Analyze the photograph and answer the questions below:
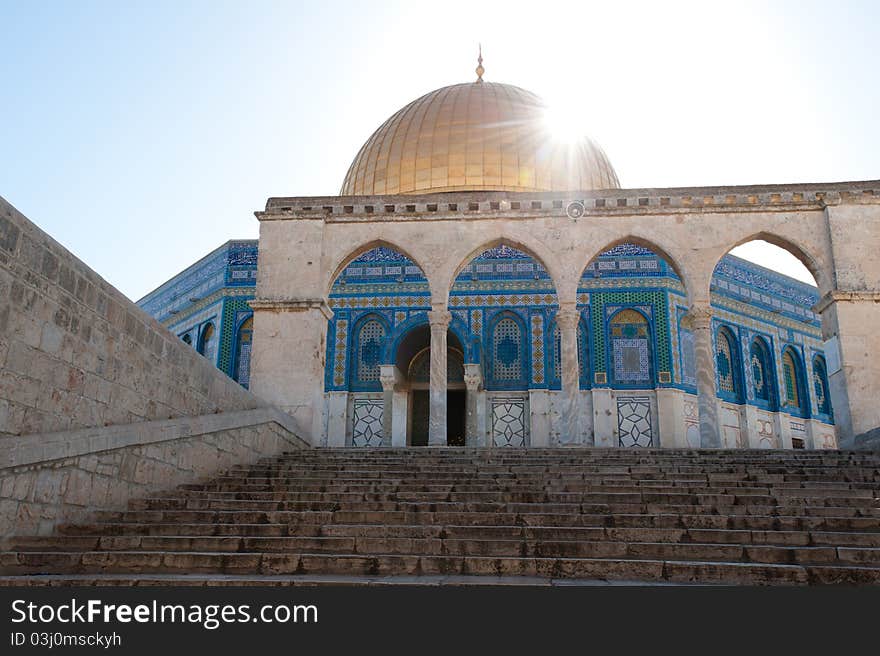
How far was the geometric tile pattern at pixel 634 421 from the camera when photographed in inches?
588

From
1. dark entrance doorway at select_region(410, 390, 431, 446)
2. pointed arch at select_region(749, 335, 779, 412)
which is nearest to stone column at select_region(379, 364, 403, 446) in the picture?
dark entrance doorway at select_region(410, 390, 431, 446)

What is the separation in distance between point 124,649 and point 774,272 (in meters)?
17.7

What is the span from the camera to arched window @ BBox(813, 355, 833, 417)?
695 inches

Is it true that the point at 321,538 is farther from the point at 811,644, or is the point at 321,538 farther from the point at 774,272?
the point at 774,272

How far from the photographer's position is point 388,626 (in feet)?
8.96

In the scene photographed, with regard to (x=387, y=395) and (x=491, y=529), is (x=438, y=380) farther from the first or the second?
(x=491, y=529)

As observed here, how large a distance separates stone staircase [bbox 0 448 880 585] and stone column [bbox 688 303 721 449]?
250cm

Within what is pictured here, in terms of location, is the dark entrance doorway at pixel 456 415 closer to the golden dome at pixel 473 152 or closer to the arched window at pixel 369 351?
the arched window at pixel 369 351

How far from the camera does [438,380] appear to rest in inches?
420

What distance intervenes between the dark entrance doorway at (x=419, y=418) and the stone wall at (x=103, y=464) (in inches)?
334

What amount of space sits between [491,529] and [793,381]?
14.6 m

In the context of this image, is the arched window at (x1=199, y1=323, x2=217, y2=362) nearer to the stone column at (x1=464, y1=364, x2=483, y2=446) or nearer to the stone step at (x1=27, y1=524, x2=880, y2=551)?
the stone column at (x1=464, y1=364, x2=483, y2=446)

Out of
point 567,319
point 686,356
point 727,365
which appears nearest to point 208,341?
point 567,319

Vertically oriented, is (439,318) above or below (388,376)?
below
